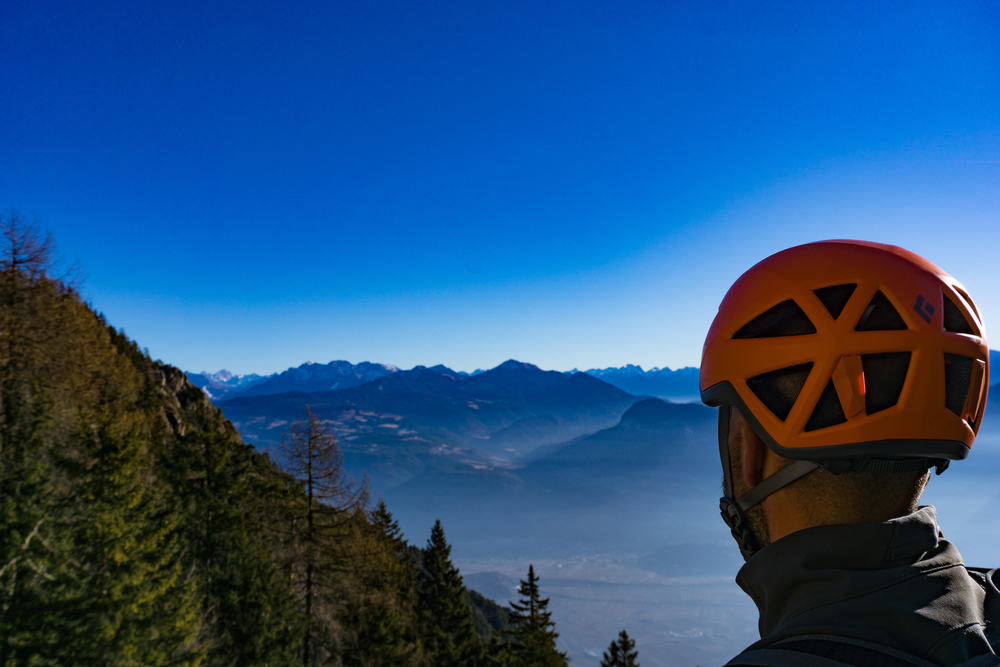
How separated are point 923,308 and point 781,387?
72cm

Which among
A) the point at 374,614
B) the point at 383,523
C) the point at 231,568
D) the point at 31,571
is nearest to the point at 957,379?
the point at 31,571

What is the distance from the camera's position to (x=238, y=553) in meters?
30.6

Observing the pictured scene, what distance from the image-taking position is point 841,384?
2.20m

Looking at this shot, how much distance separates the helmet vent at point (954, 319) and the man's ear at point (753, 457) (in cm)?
105

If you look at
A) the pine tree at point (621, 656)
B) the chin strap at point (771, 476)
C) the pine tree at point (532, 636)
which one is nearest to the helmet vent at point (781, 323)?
the chin strap at point (771, 476)

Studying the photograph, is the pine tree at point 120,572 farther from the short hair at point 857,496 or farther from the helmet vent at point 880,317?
the helmet vent at point 880,317

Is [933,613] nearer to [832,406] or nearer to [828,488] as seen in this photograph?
[828,488]

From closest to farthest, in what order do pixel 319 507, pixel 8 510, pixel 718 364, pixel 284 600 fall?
pixel 718 364 → pixel 8 510 → pixel 319 507 → pixel 284 600

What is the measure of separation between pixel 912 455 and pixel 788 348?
65 centimetres

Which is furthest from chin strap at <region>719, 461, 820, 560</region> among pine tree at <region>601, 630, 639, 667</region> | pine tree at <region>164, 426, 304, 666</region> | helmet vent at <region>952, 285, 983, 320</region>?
pine tree at <region>601, 630, 639, 667</region>

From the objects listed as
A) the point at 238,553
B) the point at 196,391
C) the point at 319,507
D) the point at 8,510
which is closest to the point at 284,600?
the point at 238,553

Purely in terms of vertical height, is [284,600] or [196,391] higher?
[196,391]

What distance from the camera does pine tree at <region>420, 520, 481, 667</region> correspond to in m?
37.6

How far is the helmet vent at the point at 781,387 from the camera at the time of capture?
231cm
